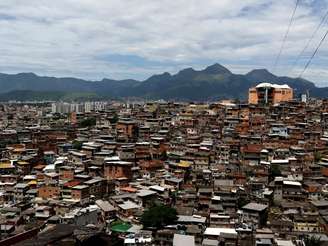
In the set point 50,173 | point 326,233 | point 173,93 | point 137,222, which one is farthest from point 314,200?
point 173,93

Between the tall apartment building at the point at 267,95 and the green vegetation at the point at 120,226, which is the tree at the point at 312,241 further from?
the tall apartment building at the point at 267,95

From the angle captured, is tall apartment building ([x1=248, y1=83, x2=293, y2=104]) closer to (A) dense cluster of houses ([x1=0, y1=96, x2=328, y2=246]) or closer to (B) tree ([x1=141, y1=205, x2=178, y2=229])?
(A) dense cluster of houses ([x1=0, y1=96, x2=328, y2=246])

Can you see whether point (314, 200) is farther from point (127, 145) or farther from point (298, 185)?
point (127, 145)

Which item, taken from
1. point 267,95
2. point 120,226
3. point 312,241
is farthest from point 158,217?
point 267,95

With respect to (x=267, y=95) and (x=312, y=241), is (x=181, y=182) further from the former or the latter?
(x=267, y=95)

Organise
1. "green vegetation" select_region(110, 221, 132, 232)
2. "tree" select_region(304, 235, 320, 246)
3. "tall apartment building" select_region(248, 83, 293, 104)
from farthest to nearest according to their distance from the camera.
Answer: "tall apartment building" select_region(248, 83, 293, 104) → "green vegetation" select_region(110, 221, 132, 232) → "tree" select_region(304, 235, 320, 246)

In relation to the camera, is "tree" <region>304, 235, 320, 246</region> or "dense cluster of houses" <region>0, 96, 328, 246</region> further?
"dense cluster of houses" <region>0, 96, 328, 246</region>

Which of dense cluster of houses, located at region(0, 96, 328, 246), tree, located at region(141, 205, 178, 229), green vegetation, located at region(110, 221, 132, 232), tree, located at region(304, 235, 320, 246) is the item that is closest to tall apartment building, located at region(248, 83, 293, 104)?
dense cluster of houses, located at region(0, 96, 328, 246)
